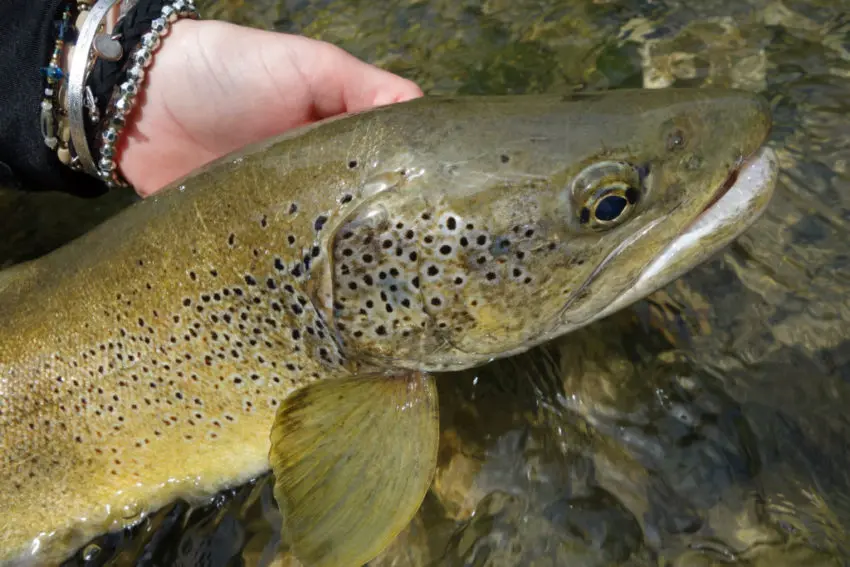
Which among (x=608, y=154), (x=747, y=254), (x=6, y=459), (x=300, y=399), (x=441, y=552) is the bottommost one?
(x=441, y=552)

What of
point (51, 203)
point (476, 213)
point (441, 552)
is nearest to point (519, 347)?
point (476, 213)

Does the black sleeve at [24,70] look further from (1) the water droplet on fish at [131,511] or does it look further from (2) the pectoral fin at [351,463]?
(2) the pectoral fin at [351,463]

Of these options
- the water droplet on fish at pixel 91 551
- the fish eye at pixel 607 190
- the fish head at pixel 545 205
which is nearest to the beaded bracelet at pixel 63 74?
the fish head at pixel 545 205

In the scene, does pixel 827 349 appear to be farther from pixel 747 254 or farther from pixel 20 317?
pixel 20 317

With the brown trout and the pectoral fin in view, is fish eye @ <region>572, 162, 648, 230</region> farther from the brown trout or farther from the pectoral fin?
the pectoral fin

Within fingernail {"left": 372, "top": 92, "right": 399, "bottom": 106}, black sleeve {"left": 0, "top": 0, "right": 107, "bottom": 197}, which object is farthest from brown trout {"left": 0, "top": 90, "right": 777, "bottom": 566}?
black sleeve {"left": 0, "top": 0, "right": 107, "bottom": 197}

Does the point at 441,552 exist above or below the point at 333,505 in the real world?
below

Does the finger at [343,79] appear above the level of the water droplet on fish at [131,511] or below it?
above
